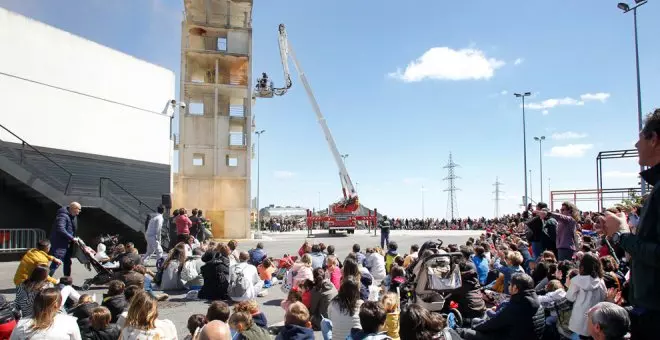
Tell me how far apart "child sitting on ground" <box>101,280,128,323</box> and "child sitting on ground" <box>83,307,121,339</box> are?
0.72 metres

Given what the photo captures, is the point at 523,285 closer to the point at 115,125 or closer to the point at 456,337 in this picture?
the point at 456,337

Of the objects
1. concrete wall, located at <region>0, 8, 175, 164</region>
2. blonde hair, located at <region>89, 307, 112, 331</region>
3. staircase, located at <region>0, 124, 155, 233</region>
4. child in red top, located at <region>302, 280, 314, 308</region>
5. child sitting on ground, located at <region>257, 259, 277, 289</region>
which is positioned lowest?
child sitting on ground, located at <region>257, 259, 277, 289</region>

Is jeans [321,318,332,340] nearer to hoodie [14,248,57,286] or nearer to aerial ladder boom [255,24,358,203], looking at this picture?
hoodie [14,248,57,286]

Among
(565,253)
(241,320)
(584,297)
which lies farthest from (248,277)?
(565,253)

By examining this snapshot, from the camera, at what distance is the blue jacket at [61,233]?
10250 mm

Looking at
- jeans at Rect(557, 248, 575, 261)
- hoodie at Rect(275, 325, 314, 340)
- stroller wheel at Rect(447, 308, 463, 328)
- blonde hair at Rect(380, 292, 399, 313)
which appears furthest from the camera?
jeans at Rect(557, 248, 575, 261)

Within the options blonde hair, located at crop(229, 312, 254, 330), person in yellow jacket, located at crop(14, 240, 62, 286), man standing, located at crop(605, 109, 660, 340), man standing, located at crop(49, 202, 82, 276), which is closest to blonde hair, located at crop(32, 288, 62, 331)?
blonde hair, located at crop(229, 312, 254, 330)

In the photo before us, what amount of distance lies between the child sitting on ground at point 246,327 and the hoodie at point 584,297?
3.76 meters

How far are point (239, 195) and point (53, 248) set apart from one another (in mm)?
21266

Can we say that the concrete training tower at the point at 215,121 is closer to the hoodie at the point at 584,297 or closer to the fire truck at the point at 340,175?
the fire truck at the point at 340,175

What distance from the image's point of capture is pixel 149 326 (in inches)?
181

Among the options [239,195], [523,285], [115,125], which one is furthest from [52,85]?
[523,285]

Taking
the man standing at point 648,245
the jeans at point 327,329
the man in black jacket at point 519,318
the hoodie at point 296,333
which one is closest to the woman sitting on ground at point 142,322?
the hoodie at point 296,333

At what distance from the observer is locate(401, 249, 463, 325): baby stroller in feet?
21.9
